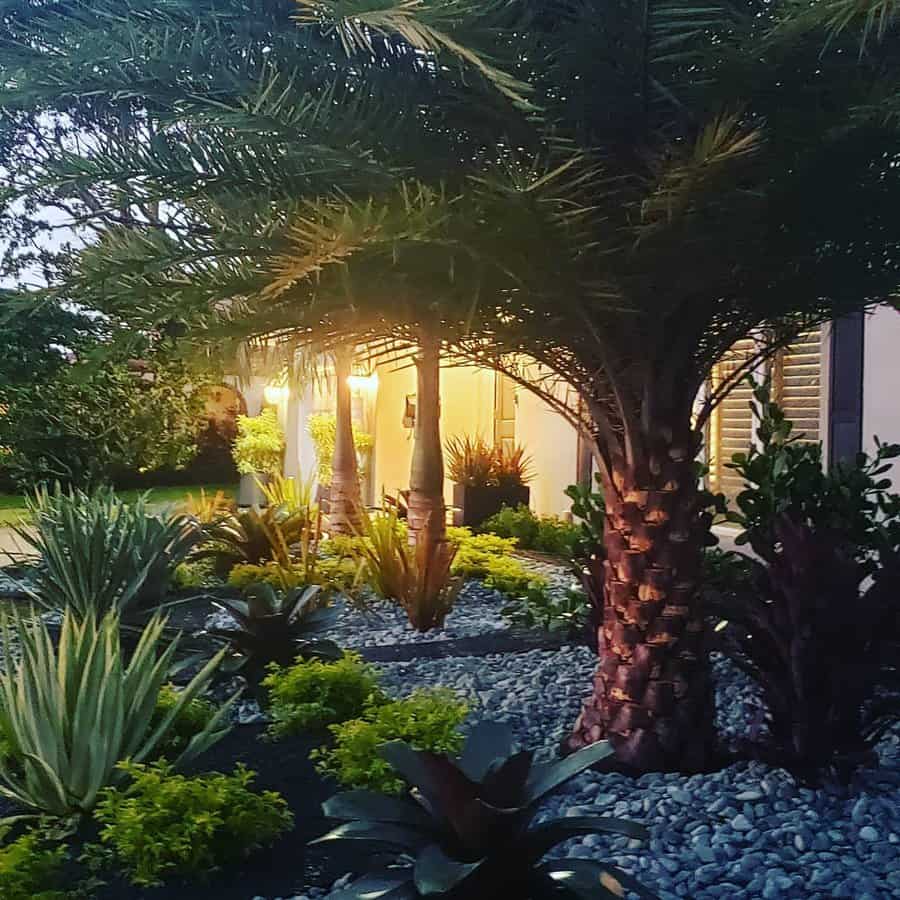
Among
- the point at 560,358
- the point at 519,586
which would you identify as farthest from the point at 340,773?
the point at 519,586

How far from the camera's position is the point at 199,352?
10.5ft

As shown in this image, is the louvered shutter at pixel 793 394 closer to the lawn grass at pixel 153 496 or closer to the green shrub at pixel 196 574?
the green shrub at pixel 196 574

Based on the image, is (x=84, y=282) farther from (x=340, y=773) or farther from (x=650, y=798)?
(x=650, y=798)

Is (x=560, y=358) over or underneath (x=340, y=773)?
over

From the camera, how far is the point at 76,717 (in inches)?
115

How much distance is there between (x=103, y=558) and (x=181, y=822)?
3.31 meters

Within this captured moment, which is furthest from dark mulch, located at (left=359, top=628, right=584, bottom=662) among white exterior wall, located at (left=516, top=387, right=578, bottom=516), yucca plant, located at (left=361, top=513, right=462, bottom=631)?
white exterior wall, located at (left=516, top=387, right=578, bottom=516)

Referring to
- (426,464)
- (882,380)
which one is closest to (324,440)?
(426,464)

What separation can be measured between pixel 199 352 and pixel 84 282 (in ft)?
1.49

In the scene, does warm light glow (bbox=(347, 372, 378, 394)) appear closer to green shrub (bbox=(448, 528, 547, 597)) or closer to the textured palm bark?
green shrub (bbox=(448, 528, 547, 597))

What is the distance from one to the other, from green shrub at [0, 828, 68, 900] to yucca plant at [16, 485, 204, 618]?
9.67 feet

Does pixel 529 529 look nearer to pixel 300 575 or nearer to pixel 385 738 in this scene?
pixel 300 575

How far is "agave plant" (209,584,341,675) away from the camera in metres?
4.32

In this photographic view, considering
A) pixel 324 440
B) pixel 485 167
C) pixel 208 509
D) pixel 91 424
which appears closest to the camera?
pixel 485 167
